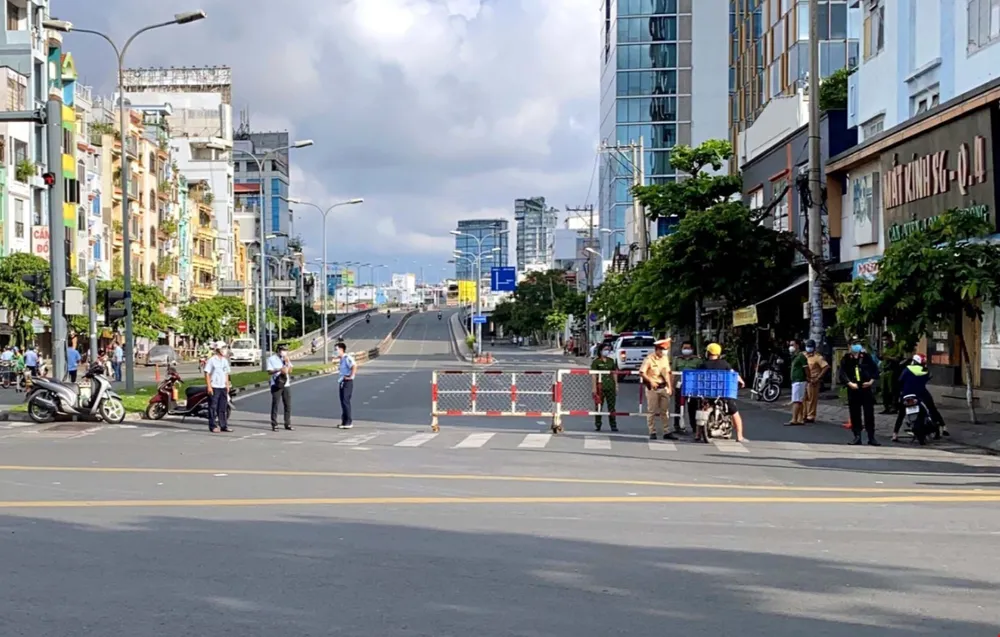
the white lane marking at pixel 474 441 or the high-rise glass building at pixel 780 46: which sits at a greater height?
the high-rise glass building at pixel 780 46

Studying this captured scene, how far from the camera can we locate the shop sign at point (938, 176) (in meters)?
25.0

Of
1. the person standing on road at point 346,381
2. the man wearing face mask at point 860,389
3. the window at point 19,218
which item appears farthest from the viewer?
the window at point 19,218

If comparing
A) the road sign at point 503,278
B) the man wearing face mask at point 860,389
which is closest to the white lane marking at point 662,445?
the man wearing face mask at point 860,389

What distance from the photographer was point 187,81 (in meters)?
137

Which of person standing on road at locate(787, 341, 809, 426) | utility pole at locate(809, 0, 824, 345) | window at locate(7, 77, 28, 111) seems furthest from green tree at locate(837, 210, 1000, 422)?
window at locate(7, 77, 28, 111)

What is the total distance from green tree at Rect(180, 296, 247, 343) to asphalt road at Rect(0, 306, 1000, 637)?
215 feet

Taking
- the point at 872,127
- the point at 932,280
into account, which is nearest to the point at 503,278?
the point at 872,127

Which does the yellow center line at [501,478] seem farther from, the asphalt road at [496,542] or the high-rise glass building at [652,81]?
the high-rise glass building at [652,81]

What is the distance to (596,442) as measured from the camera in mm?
21375

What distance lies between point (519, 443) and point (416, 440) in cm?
184

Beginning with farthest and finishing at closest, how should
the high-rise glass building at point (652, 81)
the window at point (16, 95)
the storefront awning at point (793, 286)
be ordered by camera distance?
the high-rise glass building at point (652, 81)
the window at point (16, 95)
the storefront awning at point (793, 286)

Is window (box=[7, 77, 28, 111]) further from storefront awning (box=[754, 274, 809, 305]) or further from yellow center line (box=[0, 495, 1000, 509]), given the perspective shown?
yellow center line (box=[0, 495, 1000, 509])

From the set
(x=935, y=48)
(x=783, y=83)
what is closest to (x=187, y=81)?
(x=783, y=83)

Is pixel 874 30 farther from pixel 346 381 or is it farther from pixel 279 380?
pixel 279 380
